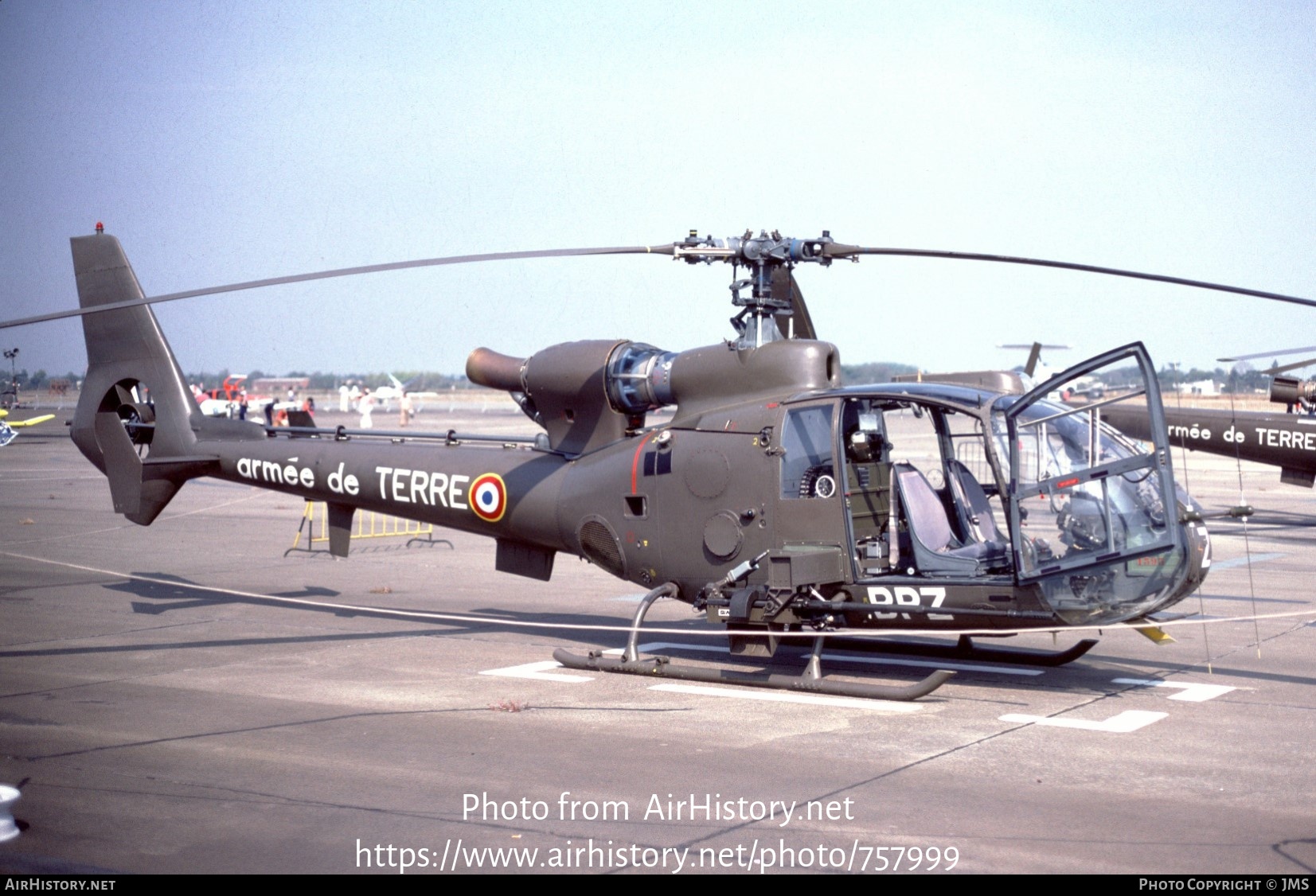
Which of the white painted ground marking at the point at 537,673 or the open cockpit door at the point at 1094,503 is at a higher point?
the open cockpit door at the point at 1094,503

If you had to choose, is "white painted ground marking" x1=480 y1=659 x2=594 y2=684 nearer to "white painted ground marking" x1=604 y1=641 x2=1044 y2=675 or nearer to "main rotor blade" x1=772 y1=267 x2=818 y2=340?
"white painted ground marking" x1=604 y1=641 x2=1044 y2=675

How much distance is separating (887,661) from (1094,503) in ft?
9.71

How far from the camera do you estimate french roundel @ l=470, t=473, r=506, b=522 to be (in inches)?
448

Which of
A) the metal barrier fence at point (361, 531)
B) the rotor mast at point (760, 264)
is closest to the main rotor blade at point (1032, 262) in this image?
the rotor mast at point (760, 264)

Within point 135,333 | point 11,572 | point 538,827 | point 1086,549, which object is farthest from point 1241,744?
point 11,572

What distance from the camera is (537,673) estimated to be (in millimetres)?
10180

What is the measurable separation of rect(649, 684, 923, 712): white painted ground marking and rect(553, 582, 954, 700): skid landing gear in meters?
0.06

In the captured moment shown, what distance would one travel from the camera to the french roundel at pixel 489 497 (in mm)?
11391

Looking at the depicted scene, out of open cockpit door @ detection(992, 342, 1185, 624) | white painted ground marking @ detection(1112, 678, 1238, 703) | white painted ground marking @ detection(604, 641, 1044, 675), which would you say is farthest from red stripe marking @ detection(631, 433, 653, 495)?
white painted ground marking @ detection(1112, 678, 1238, 703)

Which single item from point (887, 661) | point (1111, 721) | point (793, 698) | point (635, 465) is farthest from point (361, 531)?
point (1111, 721)

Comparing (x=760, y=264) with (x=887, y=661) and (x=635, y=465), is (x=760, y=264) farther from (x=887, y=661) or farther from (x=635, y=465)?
(x=887, y=661)

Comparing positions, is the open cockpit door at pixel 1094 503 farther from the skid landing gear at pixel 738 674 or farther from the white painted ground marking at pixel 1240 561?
the white painted ground marking at pixel 1240 561

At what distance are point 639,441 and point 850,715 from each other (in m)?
3.12

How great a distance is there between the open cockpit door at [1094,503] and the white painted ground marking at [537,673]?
12.2 ft
